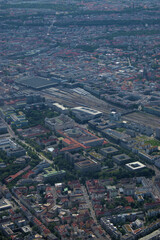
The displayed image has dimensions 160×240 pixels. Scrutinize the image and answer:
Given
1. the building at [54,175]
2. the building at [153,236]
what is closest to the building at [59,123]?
the building at [54,175]

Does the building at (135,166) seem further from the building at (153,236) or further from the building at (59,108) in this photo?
the building at (59,108)

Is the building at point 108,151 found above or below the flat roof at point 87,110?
above

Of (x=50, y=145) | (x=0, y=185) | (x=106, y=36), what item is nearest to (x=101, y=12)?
(x=106, y=36)

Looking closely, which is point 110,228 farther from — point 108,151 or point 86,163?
point 108,151

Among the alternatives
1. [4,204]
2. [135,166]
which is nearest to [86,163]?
[135,166]

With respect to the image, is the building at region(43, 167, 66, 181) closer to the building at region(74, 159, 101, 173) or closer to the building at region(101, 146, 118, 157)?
the building at region(74, 159, 101, 173)

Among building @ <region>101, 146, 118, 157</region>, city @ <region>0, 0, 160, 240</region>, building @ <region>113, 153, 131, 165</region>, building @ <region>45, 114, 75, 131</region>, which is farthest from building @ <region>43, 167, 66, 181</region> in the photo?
building @ <region>45, 114, 75, 131</region>
